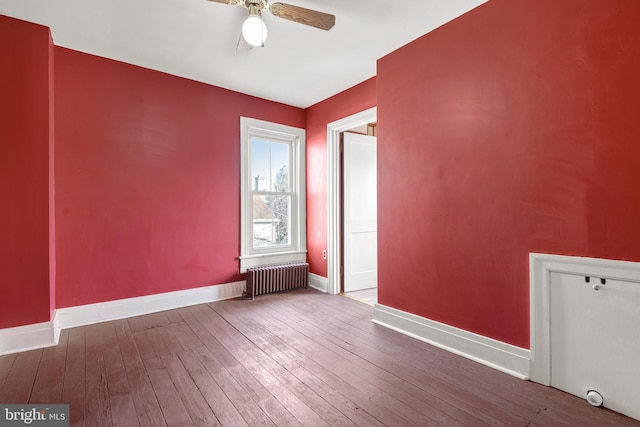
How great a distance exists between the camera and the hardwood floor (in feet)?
5.69

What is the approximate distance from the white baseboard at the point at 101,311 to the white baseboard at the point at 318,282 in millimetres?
998

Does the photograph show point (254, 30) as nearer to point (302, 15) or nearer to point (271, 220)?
point (302, 15)

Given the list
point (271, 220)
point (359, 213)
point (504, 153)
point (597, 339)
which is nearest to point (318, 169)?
point (359, 213)

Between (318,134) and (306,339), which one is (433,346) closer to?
(306,339)

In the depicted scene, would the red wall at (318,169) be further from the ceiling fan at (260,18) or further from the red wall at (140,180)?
the ceiling fan at (260,18)

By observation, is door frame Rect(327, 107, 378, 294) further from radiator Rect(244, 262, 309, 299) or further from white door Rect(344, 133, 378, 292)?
radiator Rect(244, 262, 309, 299)

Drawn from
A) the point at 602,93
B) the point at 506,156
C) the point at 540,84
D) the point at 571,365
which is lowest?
the point at 571,365

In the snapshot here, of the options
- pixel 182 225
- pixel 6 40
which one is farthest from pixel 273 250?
pixel 6 40

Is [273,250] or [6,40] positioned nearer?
[6,40]

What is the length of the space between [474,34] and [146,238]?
368cm

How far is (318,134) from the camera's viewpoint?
4480 mm

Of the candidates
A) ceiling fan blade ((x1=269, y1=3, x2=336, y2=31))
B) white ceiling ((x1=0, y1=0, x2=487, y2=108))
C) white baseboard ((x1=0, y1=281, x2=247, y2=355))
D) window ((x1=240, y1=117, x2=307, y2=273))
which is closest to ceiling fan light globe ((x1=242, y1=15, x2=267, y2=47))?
ceiling fan blade ((x1=269, y1=3, x2=336, y2=31))

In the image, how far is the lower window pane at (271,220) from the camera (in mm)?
4320

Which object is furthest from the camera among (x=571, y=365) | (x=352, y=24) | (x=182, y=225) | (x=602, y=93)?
(x=182, y=225)
